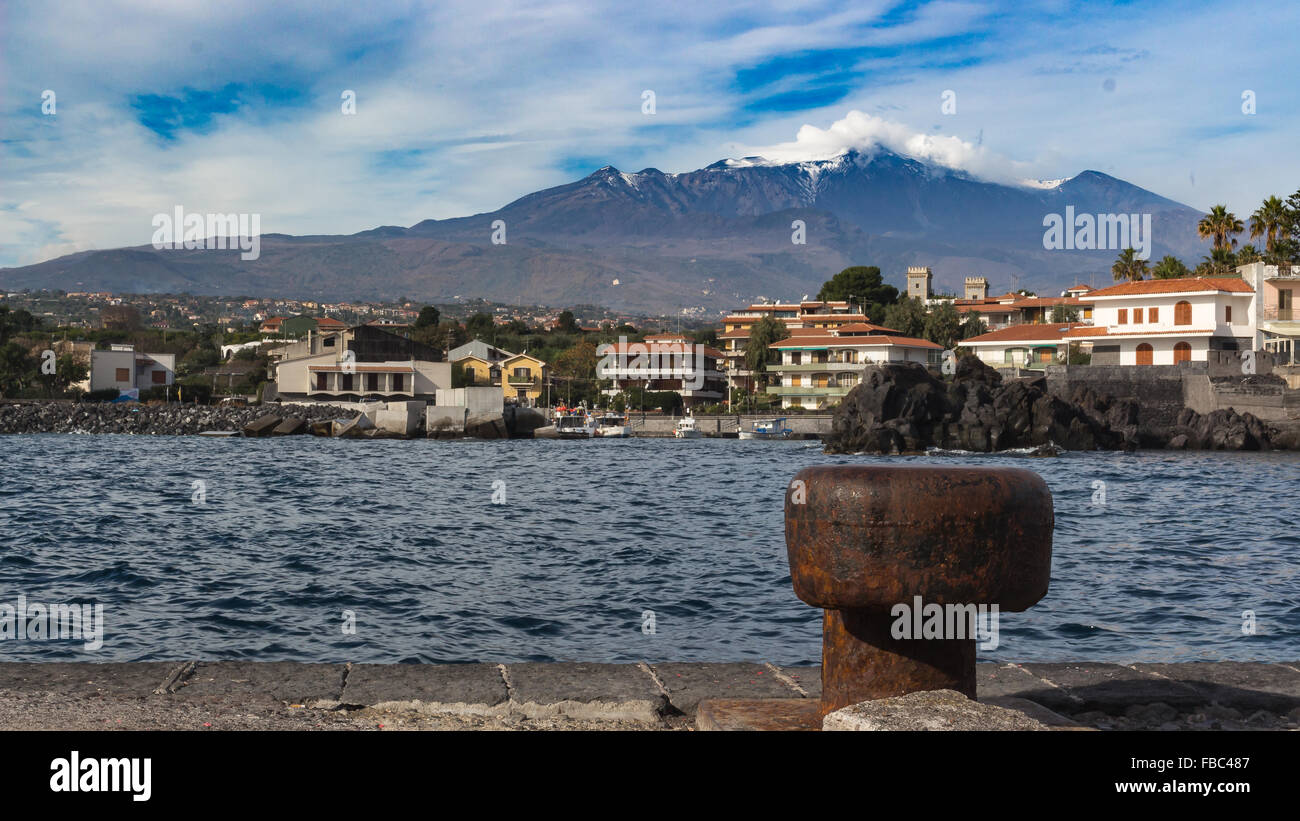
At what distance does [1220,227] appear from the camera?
3177 inches

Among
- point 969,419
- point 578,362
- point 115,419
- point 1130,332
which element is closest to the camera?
point 969,419

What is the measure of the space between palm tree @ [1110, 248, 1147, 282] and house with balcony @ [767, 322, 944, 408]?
16564mm

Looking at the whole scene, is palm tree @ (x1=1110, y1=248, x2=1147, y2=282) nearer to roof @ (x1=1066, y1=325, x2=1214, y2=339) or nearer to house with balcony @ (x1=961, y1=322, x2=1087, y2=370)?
house with balcony @ (x1=961, y1=322, x2=1087, y2=370)

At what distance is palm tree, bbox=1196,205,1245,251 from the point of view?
80.0 meters

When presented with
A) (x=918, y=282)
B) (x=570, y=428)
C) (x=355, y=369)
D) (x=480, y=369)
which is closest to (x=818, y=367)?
(x=570, y=428)

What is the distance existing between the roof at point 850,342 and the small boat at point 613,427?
1679 centimetres

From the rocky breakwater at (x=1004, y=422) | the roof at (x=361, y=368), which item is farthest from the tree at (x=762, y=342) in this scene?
the rocky breakwater at (x=1004, y=422)

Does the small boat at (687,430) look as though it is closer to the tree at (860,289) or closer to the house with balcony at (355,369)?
the house with balcony at (355,369)

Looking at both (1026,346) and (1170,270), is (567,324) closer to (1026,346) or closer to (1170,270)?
(1026,346)

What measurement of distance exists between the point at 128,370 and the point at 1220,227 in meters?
90.2

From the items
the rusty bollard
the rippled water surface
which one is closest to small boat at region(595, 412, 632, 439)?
the rippled water surface
